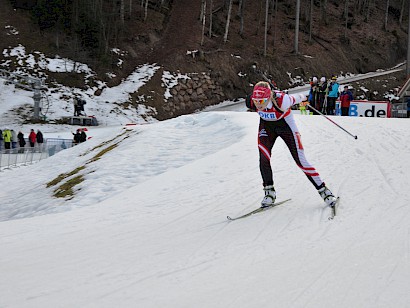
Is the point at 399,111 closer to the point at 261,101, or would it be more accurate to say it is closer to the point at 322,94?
the point at 322,94

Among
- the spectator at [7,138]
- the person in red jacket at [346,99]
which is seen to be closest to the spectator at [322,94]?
the person in red jacket at [346,99]

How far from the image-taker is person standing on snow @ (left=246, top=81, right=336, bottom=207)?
7.39 meters

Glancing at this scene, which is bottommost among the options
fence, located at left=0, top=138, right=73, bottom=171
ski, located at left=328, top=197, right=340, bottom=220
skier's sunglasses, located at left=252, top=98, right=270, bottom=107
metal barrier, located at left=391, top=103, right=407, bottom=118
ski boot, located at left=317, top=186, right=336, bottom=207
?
fence, located at left=0, top=138, right=73, bottom=171

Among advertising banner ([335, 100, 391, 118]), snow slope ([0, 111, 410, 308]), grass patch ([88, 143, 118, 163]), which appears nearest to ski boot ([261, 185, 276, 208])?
snow slope ([0, 111, 410, 308])

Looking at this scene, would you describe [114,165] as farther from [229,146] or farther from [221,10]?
[221,10]

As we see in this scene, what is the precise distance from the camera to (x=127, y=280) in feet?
16.4

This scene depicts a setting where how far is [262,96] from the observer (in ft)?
24.1

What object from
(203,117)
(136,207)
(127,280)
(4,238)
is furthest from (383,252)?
(203,117)

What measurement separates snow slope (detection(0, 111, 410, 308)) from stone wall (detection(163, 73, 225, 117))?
26.6 m

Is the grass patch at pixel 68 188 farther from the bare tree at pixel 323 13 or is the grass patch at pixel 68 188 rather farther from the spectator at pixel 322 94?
the bare tree at pixel 323 13

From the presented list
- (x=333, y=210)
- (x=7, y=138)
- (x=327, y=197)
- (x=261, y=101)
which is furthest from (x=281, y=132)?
(x=7, y=138)

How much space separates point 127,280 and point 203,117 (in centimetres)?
1194

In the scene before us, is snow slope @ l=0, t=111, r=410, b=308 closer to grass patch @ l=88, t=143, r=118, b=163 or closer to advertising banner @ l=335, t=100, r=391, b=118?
grass patch @ l=88, t=143, r=118, b=163

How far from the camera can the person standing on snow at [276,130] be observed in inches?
291
